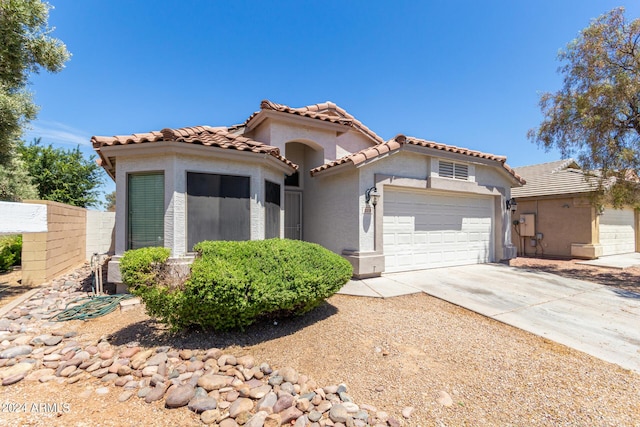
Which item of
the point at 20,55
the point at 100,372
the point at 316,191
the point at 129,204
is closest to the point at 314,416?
the point at 100,372

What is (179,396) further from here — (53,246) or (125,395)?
(53,246)

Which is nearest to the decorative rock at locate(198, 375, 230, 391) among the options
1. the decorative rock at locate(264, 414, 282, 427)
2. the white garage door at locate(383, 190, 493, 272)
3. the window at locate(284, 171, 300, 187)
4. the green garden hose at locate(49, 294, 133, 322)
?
the decorative rock at locate(264, 414, 282, 427)

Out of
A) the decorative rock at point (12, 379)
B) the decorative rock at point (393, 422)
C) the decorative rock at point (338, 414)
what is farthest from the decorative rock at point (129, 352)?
the decorative rock at point (393, 422)

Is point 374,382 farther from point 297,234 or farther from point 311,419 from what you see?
point 297,234

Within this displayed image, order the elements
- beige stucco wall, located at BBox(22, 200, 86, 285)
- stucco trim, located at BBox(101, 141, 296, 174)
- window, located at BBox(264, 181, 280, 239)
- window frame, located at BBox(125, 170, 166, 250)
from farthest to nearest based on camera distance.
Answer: beige stucco wall, located at BBox(22, 200, 86, 285), window, located at BBox(264, 181, 280, 239), window frame, located at BBox(125, 170, 166, 250), stucco trim, located at BBox(101, 141, 296, 174)

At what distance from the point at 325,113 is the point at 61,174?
22.4 m

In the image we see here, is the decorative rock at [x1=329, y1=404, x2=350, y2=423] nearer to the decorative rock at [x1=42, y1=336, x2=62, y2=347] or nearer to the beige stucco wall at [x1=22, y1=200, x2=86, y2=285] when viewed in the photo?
the decorative rock at [x1=42, y1=336, x2=62, y2=347]

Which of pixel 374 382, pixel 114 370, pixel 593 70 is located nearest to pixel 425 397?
pixel 374 382

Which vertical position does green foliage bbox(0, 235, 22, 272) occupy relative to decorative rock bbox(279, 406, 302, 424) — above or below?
above

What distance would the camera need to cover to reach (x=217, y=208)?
7012 millimetres

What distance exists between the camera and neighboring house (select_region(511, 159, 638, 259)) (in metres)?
13.2

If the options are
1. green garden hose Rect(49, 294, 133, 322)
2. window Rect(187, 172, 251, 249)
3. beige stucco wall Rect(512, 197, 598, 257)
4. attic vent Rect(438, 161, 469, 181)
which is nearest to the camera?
green garden hose Rect(49, 294, 133, 322)

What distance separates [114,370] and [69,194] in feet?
80.0

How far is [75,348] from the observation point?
165 inches
